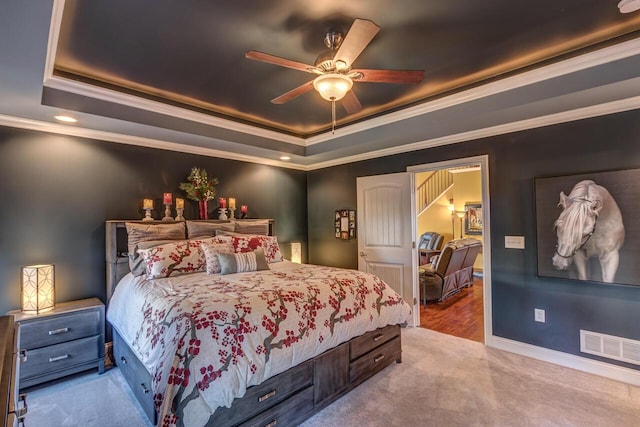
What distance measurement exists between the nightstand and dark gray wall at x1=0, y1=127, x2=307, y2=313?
37 centimetres

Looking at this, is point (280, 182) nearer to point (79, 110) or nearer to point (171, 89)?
point (171, 89)

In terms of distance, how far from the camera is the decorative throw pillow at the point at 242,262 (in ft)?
9.43

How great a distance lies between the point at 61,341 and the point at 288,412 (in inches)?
84.9

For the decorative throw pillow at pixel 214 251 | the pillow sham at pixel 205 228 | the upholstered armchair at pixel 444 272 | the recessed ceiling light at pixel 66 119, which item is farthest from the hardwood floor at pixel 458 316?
the recessed ceiling light at pixel 66 119

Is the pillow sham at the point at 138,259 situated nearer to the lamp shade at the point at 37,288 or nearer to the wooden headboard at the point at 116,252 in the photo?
the wooden headboard at the point at 116,252

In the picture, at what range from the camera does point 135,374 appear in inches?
92.3

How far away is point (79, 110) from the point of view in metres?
2.63

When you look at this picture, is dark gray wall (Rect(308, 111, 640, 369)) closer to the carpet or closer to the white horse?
the white horse

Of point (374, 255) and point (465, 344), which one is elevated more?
point (374, 255)

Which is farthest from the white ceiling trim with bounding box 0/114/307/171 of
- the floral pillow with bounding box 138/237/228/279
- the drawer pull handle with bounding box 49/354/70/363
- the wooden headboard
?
the drawer pull handle with bounding box 49/354/70/363

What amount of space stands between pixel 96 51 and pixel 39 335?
2364mm

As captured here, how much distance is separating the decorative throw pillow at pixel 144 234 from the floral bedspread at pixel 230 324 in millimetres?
195

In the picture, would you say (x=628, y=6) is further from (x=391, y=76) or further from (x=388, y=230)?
(x=388, y=230)

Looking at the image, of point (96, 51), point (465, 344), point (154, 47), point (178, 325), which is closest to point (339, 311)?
point (178, 325)
